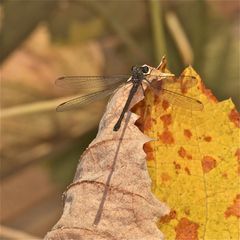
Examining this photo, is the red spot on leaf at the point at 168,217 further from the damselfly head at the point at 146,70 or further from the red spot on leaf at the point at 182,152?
the damselfly head at the point at 146,70

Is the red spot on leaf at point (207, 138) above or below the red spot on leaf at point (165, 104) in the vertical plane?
below

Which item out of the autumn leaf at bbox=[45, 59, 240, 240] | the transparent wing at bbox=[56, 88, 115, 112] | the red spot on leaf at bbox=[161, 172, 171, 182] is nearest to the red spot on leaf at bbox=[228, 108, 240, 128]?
the autumn leaf at bbox=[45, 59, 240, 240]

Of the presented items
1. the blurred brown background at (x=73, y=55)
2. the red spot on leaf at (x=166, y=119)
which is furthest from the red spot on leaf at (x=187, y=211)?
the blurred brown background at (x=73, y=55)

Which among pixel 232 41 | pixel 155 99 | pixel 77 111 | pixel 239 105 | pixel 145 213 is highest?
pixel 232 41

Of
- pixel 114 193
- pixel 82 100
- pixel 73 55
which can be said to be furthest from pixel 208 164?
pixel 73 55

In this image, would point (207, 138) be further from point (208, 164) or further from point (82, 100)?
point (82, 100)

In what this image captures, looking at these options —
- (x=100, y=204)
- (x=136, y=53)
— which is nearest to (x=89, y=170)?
(x=100, y=204)

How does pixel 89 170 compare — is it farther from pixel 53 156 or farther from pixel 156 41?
pixel 53 156
